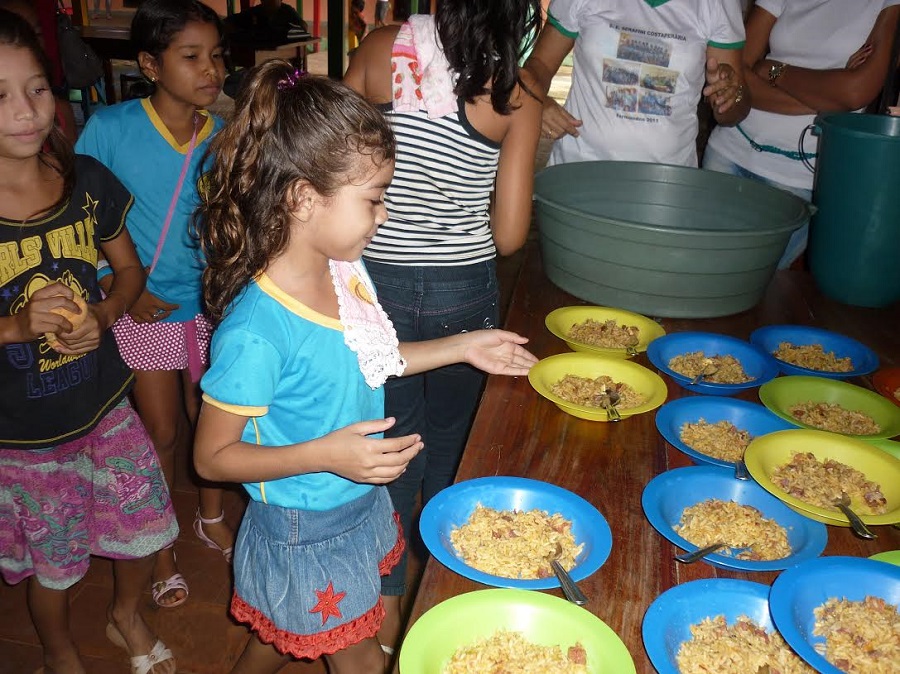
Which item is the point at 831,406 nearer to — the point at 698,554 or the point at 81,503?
the point at 698,554

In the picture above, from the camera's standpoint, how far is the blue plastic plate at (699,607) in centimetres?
95

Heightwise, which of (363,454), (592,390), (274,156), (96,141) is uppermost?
(274,156)

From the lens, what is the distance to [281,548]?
4.05 ft

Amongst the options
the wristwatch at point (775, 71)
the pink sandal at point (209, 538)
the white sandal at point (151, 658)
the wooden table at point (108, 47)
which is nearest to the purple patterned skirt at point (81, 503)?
the white sandal at point (151, 658)

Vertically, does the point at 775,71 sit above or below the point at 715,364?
above

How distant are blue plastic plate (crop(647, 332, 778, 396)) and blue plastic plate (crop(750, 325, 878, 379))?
0.22ft

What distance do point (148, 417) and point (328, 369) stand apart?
1127mm

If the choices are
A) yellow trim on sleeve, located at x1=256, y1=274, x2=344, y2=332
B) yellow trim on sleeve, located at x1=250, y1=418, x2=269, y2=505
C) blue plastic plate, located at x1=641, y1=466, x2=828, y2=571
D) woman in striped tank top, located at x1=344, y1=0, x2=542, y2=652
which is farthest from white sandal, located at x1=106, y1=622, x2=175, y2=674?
blue plastic plate, located at x1=641, y1=466, x2=828, y2=571

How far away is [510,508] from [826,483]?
1.79 feet

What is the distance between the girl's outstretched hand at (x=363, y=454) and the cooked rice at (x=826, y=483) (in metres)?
0.67

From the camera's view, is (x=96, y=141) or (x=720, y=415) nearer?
(x=720, y=415)

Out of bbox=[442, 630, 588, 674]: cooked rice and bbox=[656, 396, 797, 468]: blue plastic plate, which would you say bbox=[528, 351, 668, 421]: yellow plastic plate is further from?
bbox=[442, 630, 588, 674]: cooked rice

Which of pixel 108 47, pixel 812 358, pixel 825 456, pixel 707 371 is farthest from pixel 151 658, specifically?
pixel 108 47

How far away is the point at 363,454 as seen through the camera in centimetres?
103
